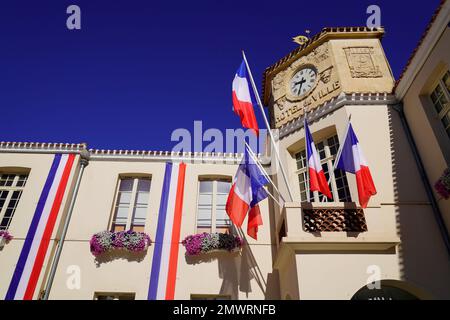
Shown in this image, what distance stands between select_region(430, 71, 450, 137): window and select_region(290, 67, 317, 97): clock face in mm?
3685

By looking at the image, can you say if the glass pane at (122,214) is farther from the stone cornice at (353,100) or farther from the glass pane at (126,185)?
the stone cornice at (353,100)

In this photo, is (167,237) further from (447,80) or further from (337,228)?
(447,80)

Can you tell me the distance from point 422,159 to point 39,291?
1078 centimetres

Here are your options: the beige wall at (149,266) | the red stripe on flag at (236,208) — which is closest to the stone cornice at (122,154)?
the beige wall at (149,266)

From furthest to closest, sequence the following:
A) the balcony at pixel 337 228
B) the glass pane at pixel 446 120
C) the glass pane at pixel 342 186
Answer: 1. the glass pane at pixel 342 186
2. the glass pane at pixel 446 120
3. the balcony at pixel 337 228

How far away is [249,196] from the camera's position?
25.4ft

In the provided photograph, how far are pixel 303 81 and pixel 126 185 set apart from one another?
747cm

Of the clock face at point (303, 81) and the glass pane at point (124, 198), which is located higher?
the clock face at point (303, 81)

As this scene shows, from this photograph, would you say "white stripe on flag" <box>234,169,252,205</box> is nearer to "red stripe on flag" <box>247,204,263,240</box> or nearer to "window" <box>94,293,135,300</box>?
"red stripe on flag" <box>247,204,263,240</box>

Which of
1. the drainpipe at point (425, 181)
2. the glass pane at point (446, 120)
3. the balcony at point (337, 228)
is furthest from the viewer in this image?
the glass pane at point (446, 120)

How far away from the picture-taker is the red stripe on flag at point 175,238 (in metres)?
8.07

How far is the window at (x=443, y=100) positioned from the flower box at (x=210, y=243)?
6.22 meters

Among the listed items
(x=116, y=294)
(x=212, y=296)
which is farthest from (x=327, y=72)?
(x=116, y=294)
